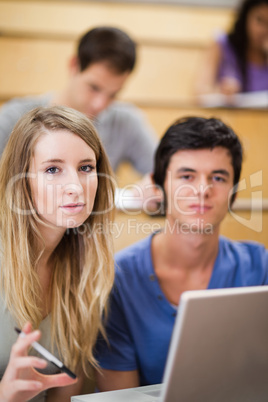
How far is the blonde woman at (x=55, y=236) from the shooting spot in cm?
98

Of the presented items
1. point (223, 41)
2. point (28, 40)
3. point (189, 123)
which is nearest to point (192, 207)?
point (189, 123)

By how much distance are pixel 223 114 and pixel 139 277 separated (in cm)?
137

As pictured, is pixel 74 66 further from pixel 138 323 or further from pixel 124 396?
pixel 124 396

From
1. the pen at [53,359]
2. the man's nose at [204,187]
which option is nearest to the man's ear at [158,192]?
the man's nose at [204,187]

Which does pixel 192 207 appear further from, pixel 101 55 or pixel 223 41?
pixel 223 41

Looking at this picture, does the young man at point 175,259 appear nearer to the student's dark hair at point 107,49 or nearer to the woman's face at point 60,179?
the woman's face at point 60,179

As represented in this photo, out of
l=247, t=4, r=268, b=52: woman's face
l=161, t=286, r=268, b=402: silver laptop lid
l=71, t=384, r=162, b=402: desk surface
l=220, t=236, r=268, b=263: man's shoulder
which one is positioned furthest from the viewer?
l=247, t=4, r=268, b=52: woman's face

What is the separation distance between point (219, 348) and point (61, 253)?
0.41 metres

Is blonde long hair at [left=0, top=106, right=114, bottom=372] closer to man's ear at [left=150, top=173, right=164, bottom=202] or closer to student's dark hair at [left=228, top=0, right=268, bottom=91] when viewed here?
man's ear at [left=150, top=173, right=164, bottom=202]

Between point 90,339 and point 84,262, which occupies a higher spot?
point 84,262

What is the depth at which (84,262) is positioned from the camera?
1.10 meters

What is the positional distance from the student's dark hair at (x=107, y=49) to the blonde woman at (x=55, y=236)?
2.28 ft

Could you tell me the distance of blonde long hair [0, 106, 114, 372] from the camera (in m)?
1.00

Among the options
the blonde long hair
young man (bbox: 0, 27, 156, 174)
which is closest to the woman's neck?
young man (bbox: 0, 27, 156, 174)
